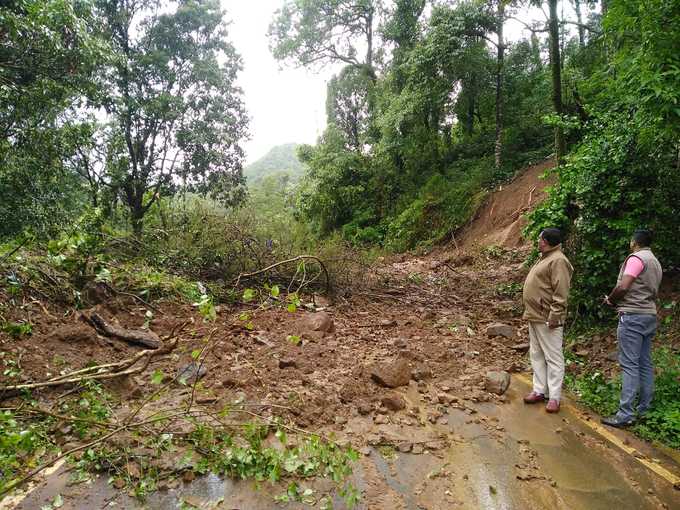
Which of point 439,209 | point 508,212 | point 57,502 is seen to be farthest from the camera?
point 439,209

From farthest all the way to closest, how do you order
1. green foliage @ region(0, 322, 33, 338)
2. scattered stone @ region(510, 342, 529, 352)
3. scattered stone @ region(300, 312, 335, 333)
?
scattered stone @ region(300, 312, 335, 333) < scattered stone @ region(510, 342, 529, 352) < green foliage @ region(0, 322, 33, 338)

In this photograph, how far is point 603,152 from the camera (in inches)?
214

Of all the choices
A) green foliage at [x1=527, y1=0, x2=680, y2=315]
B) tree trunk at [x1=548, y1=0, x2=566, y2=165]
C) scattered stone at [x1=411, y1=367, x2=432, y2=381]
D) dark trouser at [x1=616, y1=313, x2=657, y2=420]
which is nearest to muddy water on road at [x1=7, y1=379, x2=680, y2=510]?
dark trouser at [x1=616, y1=313, x2=657, y2=420]

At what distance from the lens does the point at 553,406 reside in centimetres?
382

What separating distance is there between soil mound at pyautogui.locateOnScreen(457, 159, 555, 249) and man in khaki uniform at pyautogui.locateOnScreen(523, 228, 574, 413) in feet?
26.2

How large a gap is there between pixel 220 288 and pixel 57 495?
4255 mm

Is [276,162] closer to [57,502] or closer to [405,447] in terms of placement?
[405,447]

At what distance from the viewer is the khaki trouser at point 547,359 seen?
3850 millimetres

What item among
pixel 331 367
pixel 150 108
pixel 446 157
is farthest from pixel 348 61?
pixel 331 367

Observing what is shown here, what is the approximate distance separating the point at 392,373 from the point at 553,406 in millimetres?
1588

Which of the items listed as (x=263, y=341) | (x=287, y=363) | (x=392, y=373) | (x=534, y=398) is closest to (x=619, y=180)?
(x=534, y=398)

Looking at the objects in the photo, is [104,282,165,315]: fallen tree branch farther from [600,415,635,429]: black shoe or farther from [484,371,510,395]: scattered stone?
[600,415,635,429]: black shoe

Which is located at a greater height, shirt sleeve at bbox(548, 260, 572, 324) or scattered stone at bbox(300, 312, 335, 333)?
shirt sleeve at bbox(548, 260, 572, 324)

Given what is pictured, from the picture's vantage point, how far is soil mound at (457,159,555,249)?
11.8 m
